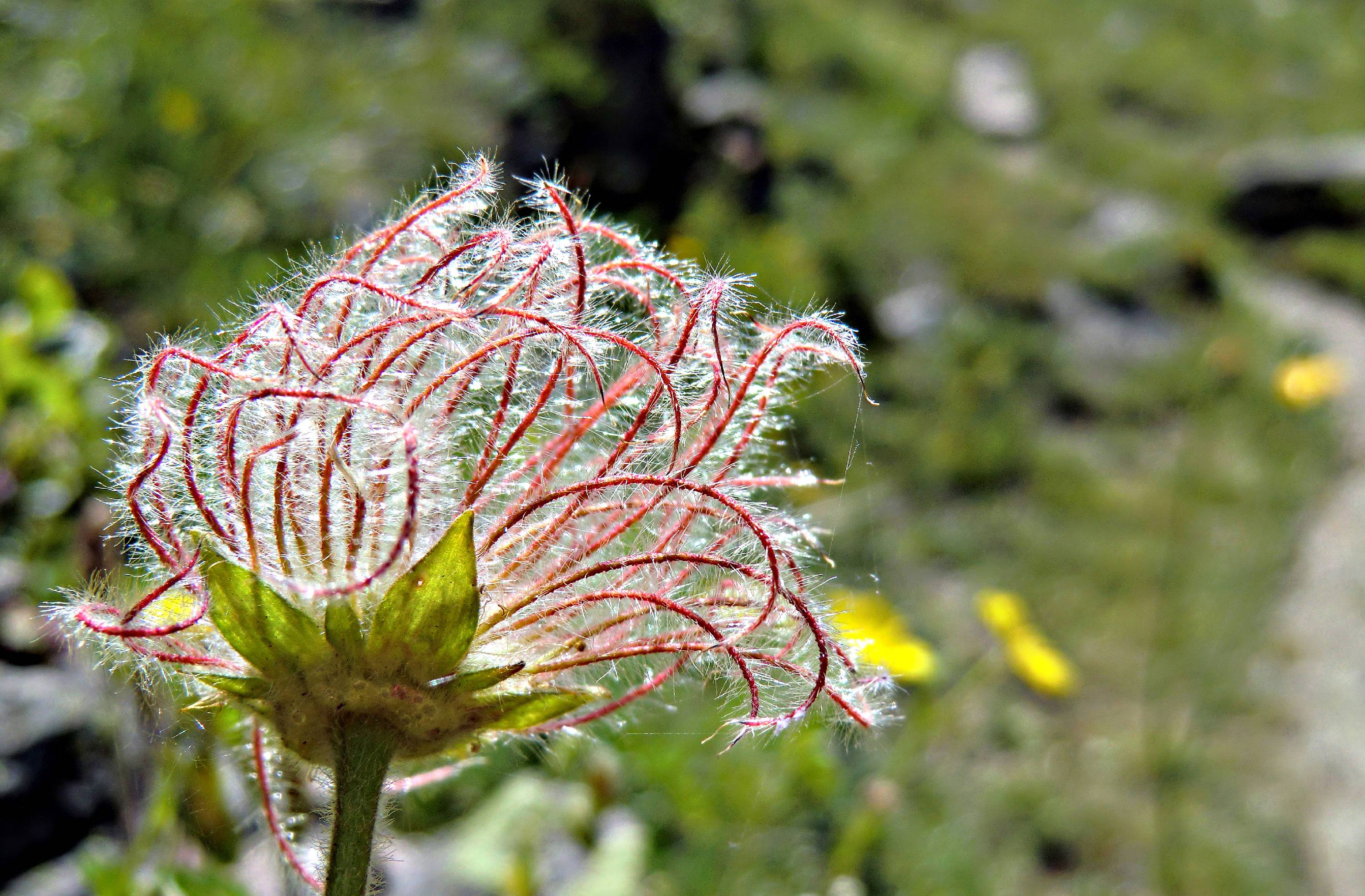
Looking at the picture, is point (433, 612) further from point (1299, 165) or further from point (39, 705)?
point (1299, 165)

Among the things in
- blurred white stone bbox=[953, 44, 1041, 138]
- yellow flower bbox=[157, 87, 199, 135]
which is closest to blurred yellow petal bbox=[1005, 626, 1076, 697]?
yellow flower bbox=[157, 87, 199, 135]

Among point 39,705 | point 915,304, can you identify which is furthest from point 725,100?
point 39,705

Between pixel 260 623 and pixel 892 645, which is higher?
pixel 260 623

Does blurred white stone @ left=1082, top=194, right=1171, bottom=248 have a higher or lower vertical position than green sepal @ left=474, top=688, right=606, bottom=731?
lower

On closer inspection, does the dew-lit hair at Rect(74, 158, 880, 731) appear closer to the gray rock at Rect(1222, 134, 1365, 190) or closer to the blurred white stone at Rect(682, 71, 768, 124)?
the blurred white stone at Rect(682, 71, 768, 124)

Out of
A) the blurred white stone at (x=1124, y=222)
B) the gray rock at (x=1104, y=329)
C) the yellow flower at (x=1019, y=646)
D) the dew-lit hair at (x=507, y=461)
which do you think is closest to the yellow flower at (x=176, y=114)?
the yellow flower at (x=1019, y=646)

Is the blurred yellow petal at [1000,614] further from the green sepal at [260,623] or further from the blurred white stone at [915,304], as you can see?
the blurred white stone at [915,304]
